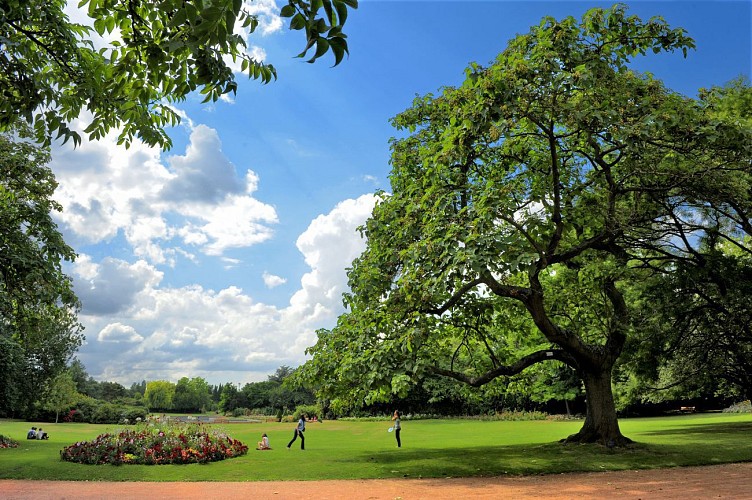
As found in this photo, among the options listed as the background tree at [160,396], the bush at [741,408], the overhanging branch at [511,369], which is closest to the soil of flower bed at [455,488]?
the overhanging branch at [511,369]

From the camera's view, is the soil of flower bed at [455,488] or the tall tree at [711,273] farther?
the tall tree at [711,273]

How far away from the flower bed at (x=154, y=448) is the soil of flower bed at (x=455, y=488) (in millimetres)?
3019

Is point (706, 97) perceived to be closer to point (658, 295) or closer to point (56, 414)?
point (658, 295)

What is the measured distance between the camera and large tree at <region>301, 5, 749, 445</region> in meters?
12.6

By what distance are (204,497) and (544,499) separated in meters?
7.46

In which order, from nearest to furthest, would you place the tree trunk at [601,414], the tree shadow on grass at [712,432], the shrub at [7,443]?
the tree trunk at [601,414] → the shrub at [7,443] → the tree shadow on grass at [712,432]

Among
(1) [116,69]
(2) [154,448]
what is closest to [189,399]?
(2) [154,448]

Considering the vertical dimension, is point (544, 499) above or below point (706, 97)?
below

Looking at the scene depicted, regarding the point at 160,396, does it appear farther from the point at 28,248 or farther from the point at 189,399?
the point at 28,248

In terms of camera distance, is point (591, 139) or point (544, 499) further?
point (591, 139)

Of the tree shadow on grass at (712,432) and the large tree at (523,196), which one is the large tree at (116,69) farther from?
the tree shadow on grass at (712,432)

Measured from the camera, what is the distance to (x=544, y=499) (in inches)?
410

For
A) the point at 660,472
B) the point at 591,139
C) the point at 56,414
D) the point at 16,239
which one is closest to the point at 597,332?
the point at 660,472

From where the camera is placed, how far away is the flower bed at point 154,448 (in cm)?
1730
